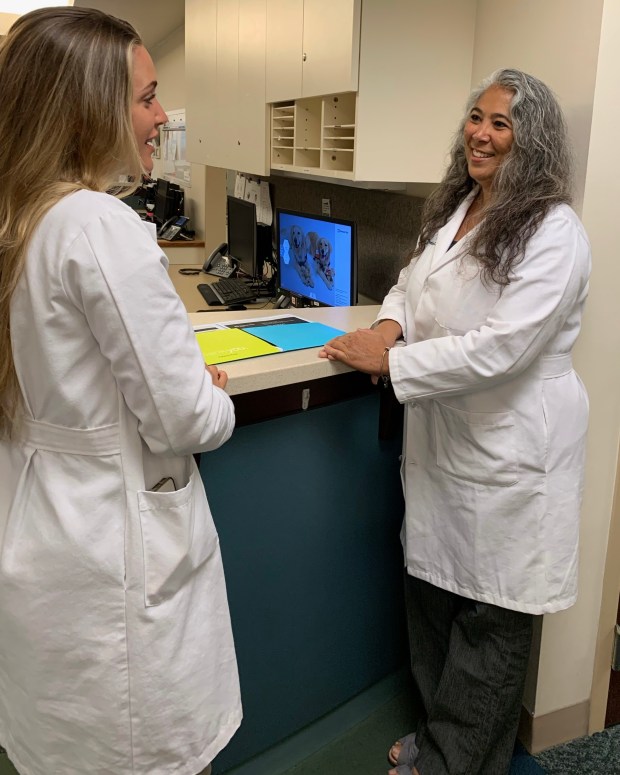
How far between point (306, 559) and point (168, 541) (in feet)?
1.90

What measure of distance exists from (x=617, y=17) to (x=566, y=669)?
4.45 ft

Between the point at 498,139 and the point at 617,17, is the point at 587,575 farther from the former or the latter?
the point at 617,17

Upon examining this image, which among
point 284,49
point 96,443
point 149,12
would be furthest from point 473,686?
point 149,12

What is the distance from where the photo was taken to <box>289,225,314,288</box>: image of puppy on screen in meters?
2.57

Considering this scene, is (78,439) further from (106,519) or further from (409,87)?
(409,87)

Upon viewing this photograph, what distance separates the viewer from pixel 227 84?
Result: 2.68 m

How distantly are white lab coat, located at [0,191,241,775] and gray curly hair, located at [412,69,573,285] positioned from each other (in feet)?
1.79

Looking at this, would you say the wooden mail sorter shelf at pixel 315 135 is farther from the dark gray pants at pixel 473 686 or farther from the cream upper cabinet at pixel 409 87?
the dark gray pants at pixel 473 686

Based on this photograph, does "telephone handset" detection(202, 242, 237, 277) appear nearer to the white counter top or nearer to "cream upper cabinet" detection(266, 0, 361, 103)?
"cream upper cabinet" detection(266, 0, 361, 103)

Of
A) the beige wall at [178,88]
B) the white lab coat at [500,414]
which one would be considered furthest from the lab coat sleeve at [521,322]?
the beige wall at [178,88]

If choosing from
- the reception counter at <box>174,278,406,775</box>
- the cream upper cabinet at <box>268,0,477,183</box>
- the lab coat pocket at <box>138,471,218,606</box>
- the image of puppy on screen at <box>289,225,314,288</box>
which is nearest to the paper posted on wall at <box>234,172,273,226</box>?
the image of puppy on screen at <box>289,225,314,288</box>

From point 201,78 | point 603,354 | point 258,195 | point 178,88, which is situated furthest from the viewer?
point 178,88

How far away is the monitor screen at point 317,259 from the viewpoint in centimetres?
224

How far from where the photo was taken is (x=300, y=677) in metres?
1.55
